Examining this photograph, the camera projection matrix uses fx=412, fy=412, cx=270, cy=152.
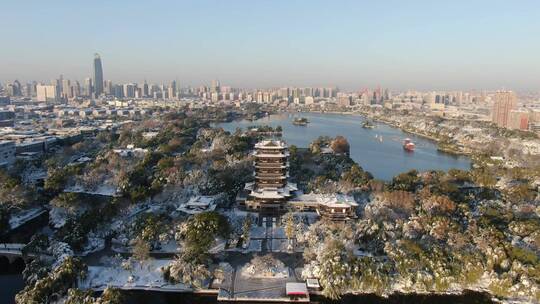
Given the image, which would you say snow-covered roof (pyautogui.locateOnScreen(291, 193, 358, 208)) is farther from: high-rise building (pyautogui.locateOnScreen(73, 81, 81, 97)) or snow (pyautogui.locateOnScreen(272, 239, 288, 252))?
high-rise building (pyautogui.locateOnScreen(73, 81, 81, 97))

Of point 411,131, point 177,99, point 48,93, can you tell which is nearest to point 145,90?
point 177,99

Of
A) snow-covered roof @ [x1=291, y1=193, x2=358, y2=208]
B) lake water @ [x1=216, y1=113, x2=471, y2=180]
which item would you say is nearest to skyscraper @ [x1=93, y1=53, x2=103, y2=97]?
lake water @ [x1=216, y1=113, x2=471, y2=180]

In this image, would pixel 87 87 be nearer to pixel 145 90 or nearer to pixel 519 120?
pixel 145 90

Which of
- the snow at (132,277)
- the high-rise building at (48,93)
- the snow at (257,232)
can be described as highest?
the high-rise building at (48,93)

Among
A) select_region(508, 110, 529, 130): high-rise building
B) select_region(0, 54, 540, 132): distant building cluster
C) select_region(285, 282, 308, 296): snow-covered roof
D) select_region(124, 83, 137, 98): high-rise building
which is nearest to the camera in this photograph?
select_region(285, 282, 308, 296): snow-covered roof

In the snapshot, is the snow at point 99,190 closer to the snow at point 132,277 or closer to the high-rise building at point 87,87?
the snow at point 132,277

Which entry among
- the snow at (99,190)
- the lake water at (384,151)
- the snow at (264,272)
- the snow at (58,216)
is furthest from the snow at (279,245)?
the lake water at (384,151)

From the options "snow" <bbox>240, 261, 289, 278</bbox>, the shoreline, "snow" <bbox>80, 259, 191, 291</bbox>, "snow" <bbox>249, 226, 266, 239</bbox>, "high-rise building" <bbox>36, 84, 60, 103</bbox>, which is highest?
"high-rise building" <bbox>36, 84, 60, 103</bbox>
